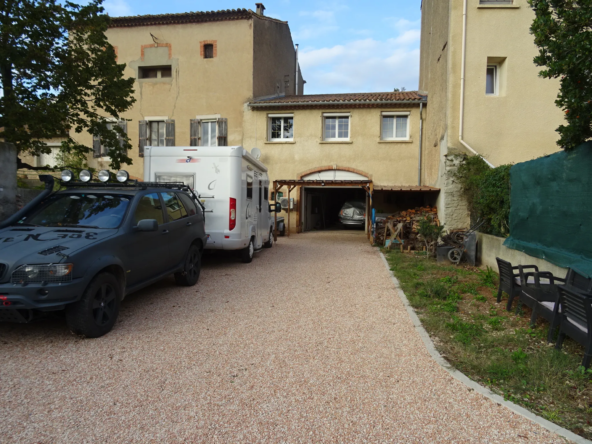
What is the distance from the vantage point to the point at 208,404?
3174mm

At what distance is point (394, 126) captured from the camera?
17781 mm

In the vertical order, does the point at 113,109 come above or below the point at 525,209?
above

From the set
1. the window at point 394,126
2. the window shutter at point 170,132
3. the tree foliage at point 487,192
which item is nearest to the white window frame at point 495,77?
the tree foliage at point 487,192

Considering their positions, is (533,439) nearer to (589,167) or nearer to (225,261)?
(589,167)

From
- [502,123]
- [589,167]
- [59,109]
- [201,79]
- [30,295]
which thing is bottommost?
[30,295]

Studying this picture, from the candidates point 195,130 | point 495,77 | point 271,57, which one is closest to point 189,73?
point 195,130

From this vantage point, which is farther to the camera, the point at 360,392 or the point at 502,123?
the point at 502,123

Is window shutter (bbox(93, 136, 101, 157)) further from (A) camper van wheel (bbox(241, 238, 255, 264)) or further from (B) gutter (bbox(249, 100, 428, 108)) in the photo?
(A) camper van wheel (bbox(241, 238, 255, 264))

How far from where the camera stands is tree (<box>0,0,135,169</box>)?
25.0ft

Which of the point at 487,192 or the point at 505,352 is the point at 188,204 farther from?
the point at 487,192

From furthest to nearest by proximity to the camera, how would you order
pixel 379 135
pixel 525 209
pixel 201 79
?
pixel 201 79 → pixel 379 135 → pixel 525 209

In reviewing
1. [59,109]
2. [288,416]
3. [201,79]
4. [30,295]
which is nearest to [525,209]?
[288,416]

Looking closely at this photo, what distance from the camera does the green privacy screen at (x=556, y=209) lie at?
568 centimetres

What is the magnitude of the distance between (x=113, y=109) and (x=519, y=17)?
477 inches
